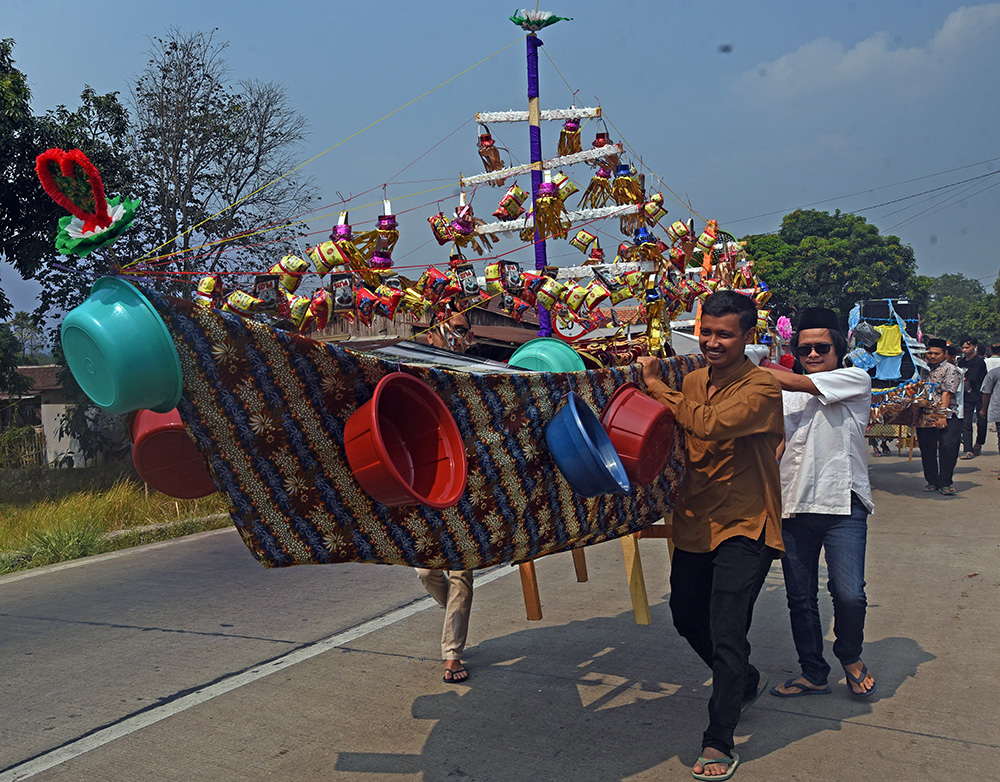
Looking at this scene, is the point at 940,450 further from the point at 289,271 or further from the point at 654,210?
the point at 289,271

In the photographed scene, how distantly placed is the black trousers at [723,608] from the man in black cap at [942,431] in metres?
7.77

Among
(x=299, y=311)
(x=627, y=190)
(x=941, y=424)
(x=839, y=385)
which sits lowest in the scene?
(x=941, y=424)

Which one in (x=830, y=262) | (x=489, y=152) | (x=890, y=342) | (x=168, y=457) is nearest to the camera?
(x=168, y=457)

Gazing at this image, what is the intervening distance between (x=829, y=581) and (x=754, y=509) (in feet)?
3.14

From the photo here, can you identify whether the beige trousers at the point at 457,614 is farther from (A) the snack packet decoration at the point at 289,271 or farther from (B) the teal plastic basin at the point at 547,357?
(A) the snack packet decoration at the point at 289,271

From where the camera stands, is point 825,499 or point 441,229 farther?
point 441,229

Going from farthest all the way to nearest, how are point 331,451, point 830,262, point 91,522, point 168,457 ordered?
point 830,262, point 91,522, point 168,457, point 331,451

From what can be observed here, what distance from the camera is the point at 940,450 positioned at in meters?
10.4

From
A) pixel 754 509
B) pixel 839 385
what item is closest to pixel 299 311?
pixel 754 509

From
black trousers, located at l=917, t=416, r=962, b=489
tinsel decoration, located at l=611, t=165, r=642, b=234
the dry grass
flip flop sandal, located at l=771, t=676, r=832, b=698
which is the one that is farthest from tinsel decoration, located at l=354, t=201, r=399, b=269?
black trousers, located at l=917, t=416, r=962, b=489

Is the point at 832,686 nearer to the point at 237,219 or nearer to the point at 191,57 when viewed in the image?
the point at 237,219

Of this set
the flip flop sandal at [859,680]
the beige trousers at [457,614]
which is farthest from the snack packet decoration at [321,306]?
the flip flop sandal at [859,680]

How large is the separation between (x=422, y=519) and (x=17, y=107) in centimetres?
905

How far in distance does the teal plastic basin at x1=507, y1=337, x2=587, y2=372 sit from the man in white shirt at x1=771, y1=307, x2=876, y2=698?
1.09 meters
